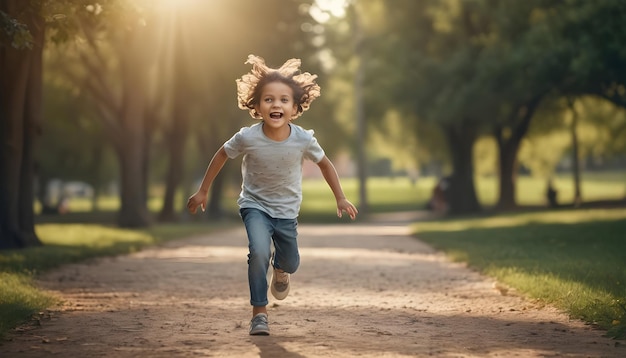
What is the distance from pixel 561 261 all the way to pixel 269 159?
6.74 m

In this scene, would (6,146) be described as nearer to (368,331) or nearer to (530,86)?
(368,331)

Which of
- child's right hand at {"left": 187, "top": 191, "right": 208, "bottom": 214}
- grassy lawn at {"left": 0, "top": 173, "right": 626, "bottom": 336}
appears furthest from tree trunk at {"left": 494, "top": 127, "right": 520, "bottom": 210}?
child's right hand at {"left": 187, "top": 191, "right": 208, "bottom": 214}

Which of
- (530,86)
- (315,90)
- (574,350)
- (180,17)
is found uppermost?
(180,17)

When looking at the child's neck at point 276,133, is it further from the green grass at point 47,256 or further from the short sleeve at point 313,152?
the green grass at point 47,256

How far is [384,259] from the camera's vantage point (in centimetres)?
1612

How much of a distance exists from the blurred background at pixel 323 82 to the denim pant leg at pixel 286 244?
456 cm

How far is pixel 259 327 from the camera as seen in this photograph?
7.51m

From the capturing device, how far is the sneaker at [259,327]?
7512 millimetres

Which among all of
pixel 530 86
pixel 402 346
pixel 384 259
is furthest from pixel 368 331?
pixel 530 86

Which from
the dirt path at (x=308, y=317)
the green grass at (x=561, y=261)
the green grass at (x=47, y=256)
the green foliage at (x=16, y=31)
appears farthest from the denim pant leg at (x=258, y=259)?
the green foliage at (x=16, y=31)

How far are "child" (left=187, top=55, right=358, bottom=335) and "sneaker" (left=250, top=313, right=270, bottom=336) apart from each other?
0.19 metres

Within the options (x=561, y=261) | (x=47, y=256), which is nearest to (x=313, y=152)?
(x=561, y=261)

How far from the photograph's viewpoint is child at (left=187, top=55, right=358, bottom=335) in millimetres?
7832

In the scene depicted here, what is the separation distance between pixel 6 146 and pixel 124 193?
9.90 meters
